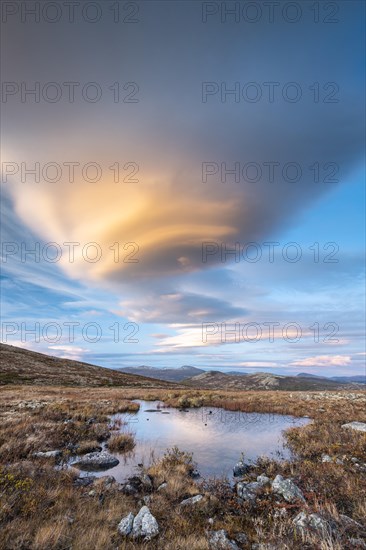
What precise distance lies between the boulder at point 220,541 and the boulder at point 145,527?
132 centimetres

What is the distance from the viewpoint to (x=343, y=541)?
680 centimetres

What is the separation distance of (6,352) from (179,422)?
101 metres

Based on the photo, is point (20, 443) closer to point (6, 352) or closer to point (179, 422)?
point (179, 422)

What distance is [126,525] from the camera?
293 inches

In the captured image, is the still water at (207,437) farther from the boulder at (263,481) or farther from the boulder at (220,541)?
the boulder at (220,541)

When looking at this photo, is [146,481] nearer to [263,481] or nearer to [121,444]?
[263,481]

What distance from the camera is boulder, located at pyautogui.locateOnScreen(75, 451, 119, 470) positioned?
12917 mm

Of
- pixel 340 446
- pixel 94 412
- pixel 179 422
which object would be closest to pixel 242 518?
pixel 340 446

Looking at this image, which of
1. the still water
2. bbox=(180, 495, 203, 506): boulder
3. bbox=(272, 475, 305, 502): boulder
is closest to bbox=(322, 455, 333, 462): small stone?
the still water

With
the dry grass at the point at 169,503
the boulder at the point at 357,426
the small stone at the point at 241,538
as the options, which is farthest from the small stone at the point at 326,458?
the small stone at the point at 241,538

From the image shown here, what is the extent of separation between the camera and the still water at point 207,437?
13961 mm

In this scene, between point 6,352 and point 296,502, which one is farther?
point 6,352

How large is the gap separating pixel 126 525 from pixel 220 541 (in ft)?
7.51

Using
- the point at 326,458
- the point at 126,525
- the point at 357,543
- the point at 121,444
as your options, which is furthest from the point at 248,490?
the point at 121,444
